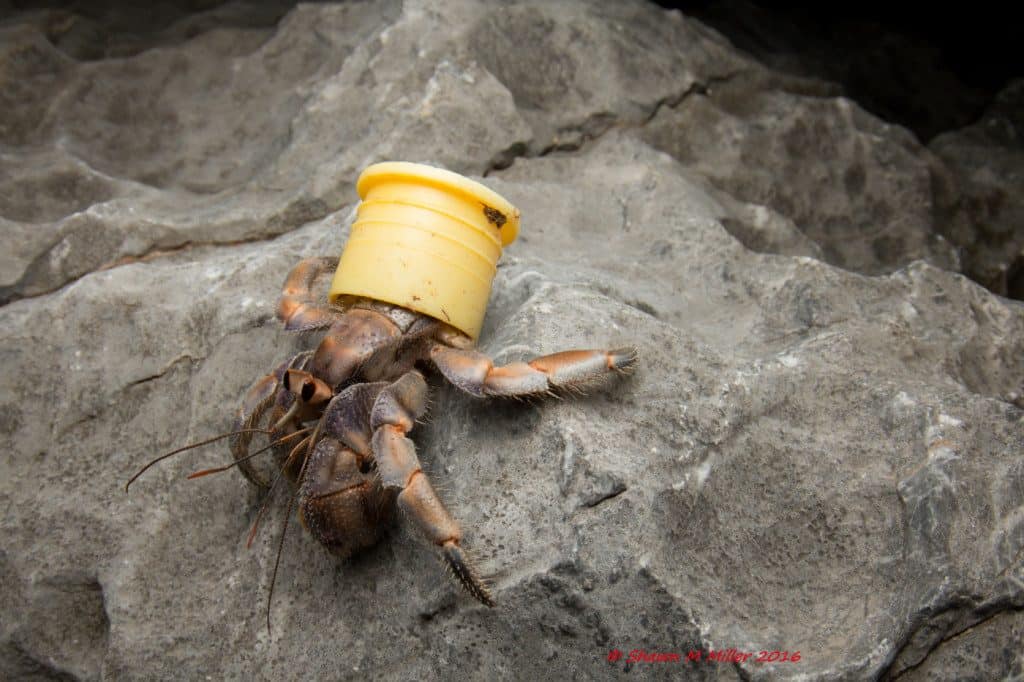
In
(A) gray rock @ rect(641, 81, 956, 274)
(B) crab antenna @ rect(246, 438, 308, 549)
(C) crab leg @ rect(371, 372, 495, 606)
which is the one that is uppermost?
(A) gray rock @ rect(641, 81, 956, 274)

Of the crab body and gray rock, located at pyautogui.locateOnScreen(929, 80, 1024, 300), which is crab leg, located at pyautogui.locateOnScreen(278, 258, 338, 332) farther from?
gray rock, located at pyautogui.locateOnScreen(929, 80, 1024, 300)

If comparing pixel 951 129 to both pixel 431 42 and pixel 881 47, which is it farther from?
pixel 431 42

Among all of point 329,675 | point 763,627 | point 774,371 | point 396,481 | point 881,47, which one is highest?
point 881,47

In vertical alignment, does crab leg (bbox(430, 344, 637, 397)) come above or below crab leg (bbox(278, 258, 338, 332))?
above

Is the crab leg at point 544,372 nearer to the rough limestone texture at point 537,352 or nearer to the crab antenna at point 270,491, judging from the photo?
the rough limestone texture at point 537,352

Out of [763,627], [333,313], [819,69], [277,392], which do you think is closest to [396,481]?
[277,392]

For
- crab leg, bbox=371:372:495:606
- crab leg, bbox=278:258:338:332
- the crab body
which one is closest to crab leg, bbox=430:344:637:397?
the crab body

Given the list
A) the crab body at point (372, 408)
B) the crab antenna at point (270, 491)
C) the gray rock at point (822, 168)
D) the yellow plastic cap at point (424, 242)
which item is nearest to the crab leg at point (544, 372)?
the crab body at point (372, 408)
